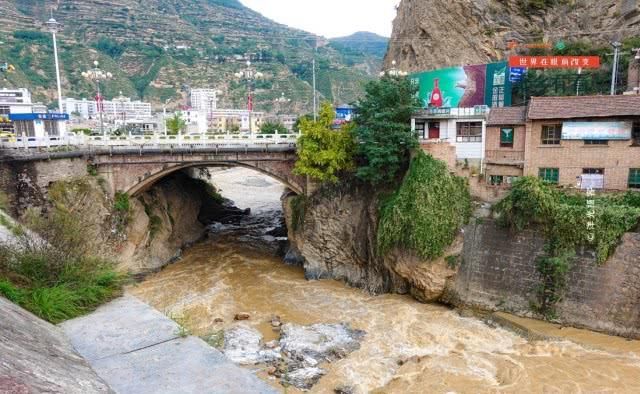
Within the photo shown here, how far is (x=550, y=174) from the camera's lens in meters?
23.2

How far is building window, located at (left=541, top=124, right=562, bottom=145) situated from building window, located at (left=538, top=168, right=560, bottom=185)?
1420mm

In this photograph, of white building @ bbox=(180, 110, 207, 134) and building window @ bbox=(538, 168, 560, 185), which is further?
white building @ bbox=(180, 110, 207, 134)

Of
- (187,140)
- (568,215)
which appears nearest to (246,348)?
(568,215)

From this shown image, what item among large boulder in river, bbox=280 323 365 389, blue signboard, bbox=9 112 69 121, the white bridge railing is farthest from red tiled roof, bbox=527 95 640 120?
blue signboard, bbox=9 112 69 121

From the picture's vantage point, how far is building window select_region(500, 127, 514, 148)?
2436 cm

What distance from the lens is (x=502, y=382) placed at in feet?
50.2

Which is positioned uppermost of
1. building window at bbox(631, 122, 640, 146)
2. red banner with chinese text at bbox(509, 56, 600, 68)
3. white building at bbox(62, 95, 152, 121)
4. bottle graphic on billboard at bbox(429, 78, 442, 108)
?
white building at bbox(62, 95, 152, 121)

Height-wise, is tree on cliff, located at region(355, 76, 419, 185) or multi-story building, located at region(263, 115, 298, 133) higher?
multi-story building, located at region(263, 115, 298, 133)

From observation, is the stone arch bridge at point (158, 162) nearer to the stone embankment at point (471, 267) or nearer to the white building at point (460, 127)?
the stone embankment at point (471, 267)

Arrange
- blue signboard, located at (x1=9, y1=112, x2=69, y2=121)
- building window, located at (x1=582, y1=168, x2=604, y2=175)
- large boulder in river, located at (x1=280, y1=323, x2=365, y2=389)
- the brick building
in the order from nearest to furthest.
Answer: large boulder in river, located at (x1=280, y1=323, x2=365, y2=389)
the brick building
building window, located at (x1=582, y1=168, x2=604, y2=175)
blue signboard, located at (x1=9, y1=112, x2=69, y2=121)

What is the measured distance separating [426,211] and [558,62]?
17.8 metres

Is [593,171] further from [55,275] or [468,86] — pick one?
[55,275]

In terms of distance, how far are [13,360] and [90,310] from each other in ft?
8.75

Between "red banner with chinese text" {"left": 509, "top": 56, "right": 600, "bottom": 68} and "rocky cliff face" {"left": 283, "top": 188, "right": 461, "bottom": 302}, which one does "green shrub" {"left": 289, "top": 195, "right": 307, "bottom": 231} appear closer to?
"rocky cliff face" {"left": 283, "top": 188, "right": 461, "bottom": 302}
